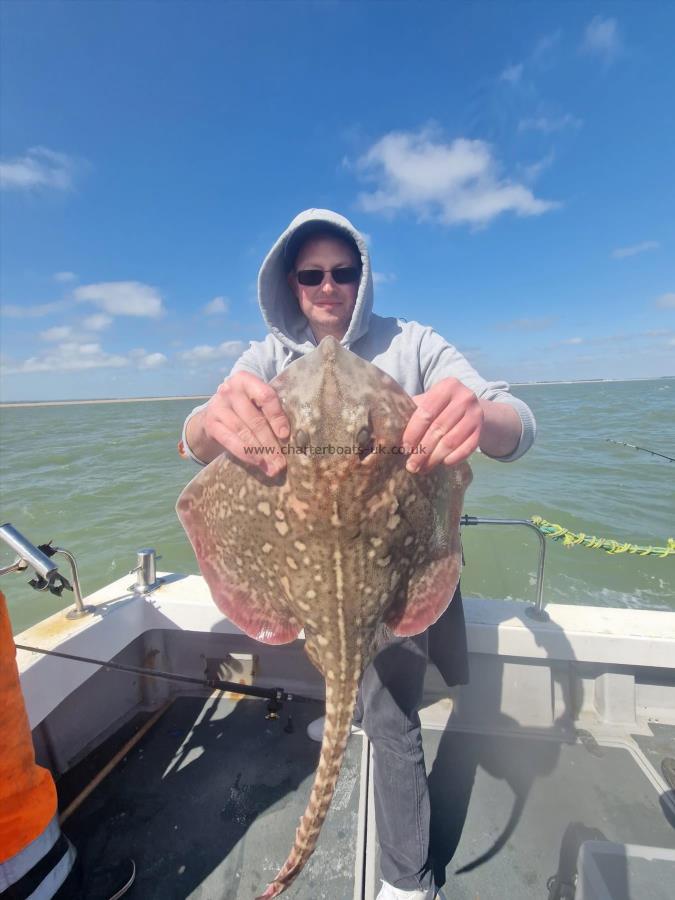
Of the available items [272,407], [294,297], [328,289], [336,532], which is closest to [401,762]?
[336,532]

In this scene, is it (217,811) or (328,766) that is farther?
(217,811)

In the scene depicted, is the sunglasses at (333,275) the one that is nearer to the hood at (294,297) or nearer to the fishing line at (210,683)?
the hood at (294,297)

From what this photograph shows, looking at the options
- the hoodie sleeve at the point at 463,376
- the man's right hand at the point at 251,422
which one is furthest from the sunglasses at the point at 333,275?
the man's right hand at the point at 251,422

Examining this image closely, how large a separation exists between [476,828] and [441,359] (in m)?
3.34

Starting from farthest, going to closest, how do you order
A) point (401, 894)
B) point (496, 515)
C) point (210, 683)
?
1. point (496, 515)
2. point (210, 683)
3. point (401, 894)

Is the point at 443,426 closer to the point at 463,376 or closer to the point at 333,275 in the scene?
the point at 463,376

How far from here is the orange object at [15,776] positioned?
2133mm

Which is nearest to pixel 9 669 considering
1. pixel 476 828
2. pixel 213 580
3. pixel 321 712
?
pixel 213 580

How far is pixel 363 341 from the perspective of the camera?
9.86 feet

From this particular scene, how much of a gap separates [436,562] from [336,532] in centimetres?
63

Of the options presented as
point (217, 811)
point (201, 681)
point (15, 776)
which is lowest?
point (217, 811)

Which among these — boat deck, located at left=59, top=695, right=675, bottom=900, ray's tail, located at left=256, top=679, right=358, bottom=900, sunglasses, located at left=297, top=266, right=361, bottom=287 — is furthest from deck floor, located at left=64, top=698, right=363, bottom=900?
sunglasses, located at left=297, top=266, right=361, bottom=287

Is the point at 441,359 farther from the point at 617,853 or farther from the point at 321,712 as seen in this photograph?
the point at 321,712

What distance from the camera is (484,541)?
537 inches
